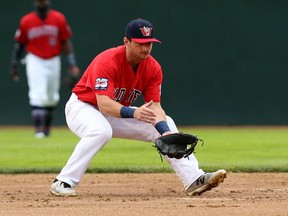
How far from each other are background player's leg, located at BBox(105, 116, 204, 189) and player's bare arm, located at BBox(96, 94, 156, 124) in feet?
1.36

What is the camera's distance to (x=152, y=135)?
738 cm

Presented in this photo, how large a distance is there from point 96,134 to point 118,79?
487mm

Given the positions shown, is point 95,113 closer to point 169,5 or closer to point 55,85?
point 55,85

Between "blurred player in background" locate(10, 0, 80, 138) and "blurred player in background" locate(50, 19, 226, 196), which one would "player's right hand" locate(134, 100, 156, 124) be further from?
"blurred player in background" locate(10, 0, 80, 138)

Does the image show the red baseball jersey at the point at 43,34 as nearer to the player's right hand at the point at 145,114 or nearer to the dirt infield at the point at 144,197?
the dirt infield at the point at 144,197

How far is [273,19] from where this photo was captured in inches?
679

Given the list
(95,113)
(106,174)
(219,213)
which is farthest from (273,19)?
(219,213)

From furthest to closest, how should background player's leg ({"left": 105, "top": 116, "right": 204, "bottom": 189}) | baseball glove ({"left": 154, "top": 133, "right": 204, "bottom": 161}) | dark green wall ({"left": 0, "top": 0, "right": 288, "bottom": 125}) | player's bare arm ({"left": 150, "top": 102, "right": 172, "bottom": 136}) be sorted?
1. dark green wall ({"left": 0, "top": 0, "right": 288, "bottom": 125})
2. background player's leg ({"left": 105, "top": 116, "right": 204, "bottom": 189})
3. player's bare arm ({"left": 150, "top": 102, "right": 172, "bottom": 136})
4. baseball glove ({"left": 154, "top": 133, "right": 204, "bottom": 161})

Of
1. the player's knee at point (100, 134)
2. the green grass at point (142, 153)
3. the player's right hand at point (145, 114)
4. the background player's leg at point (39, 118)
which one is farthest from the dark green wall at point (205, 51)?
the player's right hand at point (145, 114)

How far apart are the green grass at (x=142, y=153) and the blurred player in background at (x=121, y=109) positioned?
2063 millimetres

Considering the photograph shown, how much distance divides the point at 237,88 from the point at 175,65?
1279 millimetres

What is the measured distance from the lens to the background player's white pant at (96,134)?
7016 millimetres

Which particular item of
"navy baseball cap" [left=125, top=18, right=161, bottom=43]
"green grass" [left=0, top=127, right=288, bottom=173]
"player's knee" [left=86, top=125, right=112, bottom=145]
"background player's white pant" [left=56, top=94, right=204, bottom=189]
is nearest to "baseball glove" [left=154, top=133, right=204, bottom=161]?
"background player's white pant" [left=56, top=94, right=204, bottom=189]

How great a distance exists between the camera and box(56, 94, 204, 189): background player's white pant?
702 centimetres
